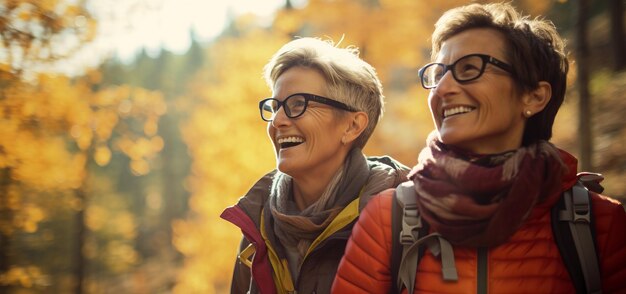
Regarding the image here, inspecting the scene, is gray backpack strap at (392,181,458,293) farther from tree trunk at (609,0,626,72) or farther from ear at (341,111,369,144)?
tree trunk at (609,0,626,72)

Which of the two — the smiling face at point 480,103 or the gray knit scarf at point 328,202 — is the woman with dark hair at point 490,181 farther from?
the gray knit scarf at point 328,202

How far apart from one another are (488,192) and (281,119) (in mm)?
1433

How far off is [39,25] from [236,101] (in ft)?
20.8

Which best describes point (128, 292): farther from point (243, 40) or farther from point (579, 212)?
point (579, 212)

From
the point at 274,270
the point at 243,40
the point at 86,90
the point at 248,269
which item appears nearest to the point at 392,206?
the point at 274,270

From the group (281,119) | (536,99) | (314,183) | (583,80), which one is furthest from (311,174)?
(583,80)

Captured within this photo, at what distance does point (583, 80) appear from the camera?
17.8 feet

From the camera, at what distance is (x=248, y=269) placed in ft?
10.7

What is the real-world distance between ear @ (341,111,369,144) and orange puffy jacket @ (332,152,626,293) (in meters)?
Answer: 1.17

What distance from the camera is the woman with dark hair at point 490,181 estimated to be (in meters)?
1.85

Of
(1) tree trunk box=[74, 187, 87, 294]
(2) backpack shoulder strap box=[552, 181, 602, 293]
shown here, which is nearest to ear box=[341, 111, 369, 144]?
(2) backpack shoulder strap box=[552, 181, 602, 293]

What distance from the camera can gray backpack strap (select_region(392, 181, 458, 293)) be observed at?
1893 millimetres

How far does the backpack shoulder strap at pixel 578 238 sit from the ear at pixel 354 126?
1.43 metres

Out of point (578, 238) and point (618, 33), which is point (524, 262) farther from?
point (618, 33)
